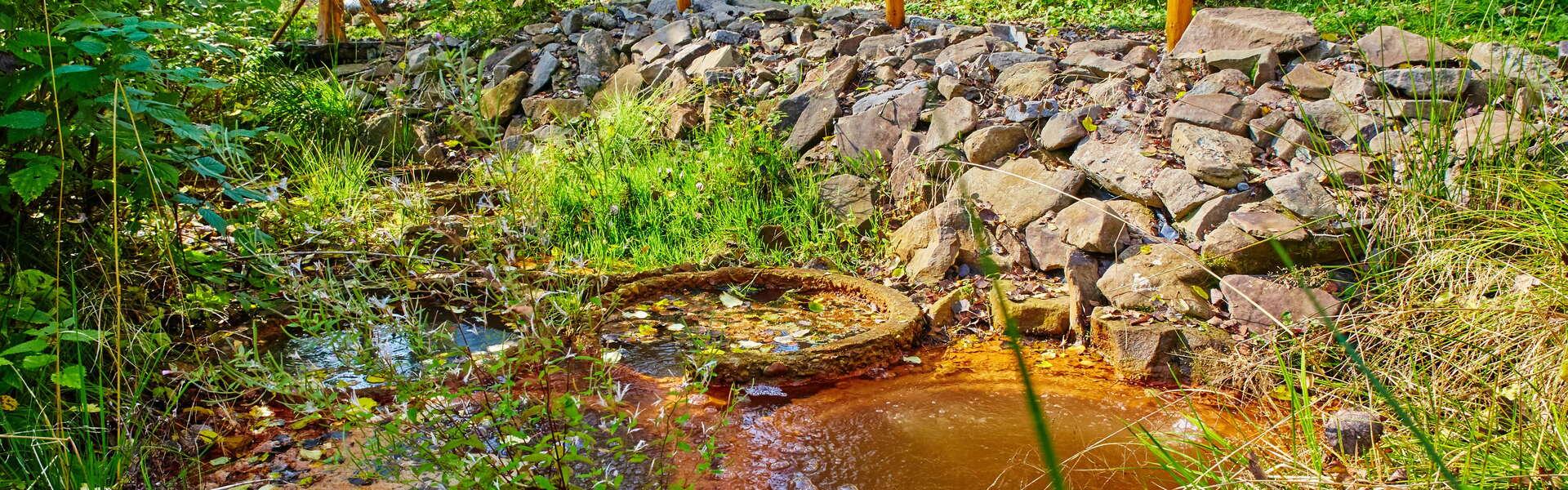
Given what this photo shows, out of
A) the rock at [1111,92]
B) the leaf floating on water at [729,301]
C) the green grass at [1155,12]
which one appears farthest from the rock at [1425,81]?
the leaf floating on water at [729,301]

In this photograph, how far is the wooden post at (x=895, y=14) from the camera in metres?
5.98

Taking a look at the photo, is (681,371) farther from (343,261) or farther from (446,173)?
(446,173)

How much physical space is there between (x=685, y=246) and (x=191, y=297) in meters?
1.85

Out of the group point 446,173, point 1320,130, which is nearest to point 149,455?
point 446,173

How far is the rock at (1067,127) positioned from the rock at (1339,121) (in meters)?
0.76

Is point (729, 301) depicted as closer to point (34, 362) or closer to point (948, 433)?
point (948, 433)

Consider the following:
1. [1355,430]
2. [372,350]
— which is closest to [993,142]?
[1355,430]

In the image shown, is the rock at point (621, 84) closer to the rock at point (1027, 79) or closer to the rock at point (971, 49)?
the rock at point (971, 49)

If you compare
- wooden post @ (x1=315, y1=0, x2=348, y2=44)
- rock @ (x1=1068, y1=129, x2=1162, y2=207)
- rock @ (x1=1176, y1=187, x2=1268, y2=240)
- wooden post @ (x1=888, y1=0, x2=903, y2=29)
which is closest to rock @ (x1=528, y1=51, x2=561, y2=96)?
wooden post @ (x1=315, y1=0, x2=348, y2=44)

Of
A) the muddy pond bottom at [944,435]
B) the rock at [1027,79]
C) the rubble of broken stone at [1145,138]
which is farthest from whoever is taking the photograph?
the rock at [1027,79]

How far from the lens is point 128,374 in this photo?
2.49 m

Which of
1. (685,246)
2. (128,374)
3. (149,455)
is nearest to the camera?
(149,455)

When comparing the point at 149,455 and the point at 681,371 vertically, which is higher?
the point at 149,455

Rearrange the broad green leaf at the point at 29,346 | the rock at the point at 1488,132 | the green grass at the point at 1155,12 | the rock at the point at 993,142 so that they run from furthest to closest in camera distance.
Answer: the green grass at the point at 1155,12 → the rock at the point at 993,142 → the rock at the point at 1488,132 → the broad green leaf at the point at 29,346
